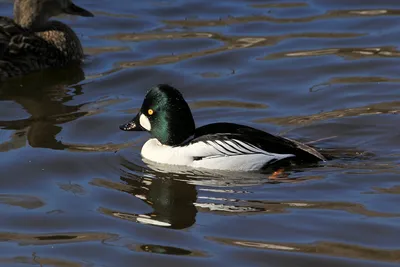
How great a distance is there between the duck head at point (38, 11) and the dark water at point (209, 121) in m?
0.60

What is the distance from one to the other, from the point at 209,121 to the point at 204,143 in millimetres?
1539

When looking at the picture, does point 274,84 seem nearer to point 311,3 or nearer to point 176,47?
point 176,47

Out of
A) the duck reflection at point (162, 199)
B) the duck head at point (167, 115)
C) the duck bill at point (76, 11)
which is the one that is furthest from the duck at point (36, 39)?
the duck reflection at point (162, 199)

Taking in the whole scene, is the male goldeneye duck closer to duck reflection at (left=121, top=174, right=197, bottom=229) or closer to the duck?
duck reflection at (left=121, top=174, right=197, bottom=229)

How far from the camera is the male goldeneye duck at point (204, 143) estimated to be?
9242 millimetres

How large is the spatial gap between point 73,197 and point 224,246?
171 cm

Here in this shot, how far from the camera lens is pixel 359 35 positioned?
13477 millimetres

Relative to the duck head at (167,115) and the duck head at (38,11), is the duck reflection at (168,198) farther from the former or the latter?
the duck head at (38,11)

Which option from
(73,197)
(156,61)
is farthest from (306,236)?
(156,61)

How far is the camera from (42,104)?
1161 cm

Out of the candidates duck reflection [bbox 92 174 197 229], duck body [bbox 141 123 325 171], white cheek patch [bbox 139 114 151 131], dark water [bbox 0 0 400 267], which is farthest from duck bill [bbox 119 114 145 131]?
Answer: duck reflection [bbox 92 174 197 229]

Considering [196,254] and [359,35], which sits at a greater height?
[359,35]

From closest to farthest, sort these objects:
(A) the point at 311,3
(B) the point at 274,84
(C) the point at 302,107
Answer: (C) the point at 302,107 → (B) the point at 274,84 → (A) the point at 311,3

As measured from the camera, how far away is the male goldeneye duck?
9.24 metres
